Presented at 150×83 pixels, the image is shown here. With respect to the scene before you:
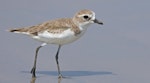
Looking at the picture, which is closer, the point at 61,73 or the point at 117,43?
the point at 61,73

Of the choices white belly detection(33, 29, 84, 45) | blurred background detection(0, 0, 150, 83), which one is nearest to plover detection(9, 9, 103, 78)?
white belly detection(33, 29, 84, 45)

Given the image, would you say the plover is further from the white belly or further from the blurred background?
the blurred background

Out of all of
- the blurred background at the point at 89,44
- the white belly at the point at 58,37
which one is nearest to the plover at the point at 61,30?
the white belly at the point at 58,37

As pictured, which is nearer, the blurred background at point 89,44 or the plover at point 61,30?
the plover at point 61,30

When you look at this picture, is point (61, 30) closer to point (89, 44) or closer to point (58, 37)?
point (58, 37)

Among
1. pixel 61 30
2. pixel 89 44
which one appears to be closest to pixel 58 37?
pixel 61 30

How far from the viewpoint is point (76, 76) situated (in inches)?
386

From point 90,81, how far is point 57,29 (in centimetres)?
106

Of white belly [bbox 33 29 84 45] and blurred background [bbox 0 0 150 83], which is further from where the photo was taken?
blurred background [bbox 0 0 150 83]

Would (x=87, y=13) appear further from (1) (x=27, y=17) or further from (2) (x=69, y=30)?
(1) (x=27, y=17)

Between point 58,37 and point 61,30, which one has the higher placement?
point 61,30

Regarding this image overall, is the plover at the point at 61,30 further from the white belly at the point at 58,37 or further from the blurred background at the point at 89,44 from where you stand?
the blurred background at the point at 89,44

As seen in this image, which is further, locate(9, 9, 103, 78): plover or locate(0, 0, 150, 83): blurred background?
locate(0, 0, 150, 83): blurred background

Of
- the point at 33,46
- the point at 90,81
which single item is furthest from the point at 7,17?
the point at 90,81
